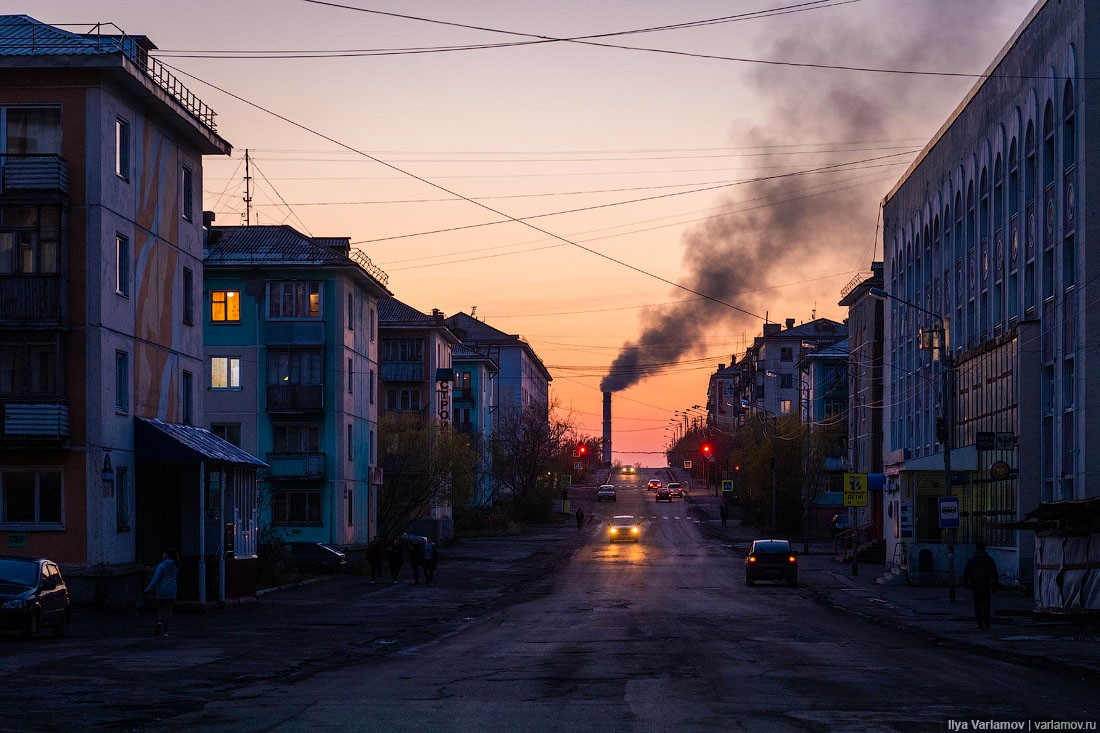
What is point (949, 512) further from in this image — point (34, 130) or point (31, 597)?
point (34, 130)

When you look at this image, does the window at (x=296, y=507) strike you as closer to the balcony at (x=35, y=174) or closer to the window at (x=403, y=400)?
the window at (x=403, y=400)

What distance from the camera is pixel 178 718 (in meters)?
14.7

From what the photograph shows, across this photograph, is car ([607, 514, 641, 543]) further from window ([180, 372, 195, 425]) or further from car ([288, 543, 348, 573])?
window ([180, 372, 195, 425])

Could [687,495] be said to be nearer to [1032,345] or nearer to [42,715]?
[1032,345]

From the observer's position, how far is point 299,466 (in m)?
60.2

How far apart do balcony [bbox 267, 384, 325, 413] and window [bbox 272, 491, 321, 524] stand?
3.76 m

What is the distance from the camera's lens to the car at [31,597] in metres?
24.2

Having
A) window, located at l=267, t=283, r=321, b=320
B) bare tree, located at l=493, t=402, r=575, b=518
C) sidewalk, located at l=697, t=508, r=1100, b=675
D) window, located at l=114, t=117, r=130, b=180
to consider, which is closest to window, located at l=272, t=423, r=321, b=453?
window, located at l=267, t=283, r=321, b=320

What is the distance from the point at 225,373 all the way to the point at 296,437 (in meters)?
4.25

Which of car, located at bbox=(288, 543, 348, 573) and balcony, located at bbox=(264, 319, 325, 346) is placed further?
balcony, located at bbox=(264, 319, 325, 346)

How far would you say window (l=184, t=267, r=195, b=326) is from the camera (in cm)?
4034

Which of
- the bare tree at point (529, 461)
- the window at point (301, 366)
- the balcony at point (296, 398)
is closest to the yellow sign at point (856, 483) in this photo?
the balcony at point (296, 398)

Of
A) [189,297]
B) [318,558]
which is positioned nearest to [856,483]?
[318,558]

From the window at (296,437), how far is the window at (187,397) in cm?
2083
